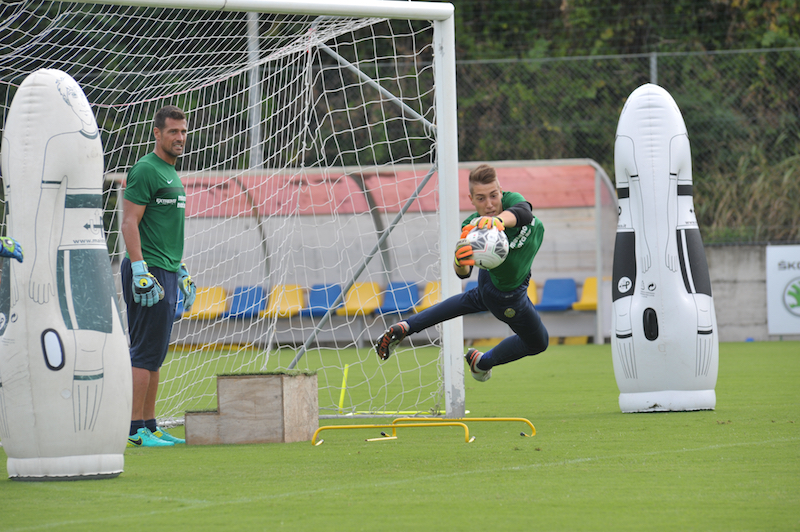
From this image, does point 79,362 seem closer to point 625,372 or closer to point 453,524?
point 453,524

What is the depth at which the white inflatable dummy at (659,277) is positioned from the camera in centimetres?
674

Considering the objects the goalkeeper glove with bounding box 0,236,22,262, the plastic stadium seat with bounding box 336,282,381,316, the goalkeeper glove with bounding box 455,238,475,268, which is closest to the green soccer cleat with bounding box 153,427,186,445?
the goalkeeper glove with bounding box 0,236,22,262

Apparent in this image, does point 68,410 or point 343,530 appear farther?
point 68,410

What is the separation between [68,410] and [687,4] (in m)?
15.2

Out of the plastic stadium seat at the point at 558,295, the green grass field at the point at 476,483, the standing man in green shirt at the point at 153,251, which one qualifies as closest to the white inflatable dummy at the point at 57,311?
the green grass field at the point at 476,483

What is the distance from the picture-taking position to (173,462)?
199 inches

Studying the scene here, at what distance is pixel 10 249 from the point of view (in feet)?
12.9

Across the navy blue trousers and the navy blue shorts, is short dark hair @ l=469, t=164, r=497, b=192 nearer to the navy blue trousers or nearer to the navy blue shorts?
the navy blue trousers

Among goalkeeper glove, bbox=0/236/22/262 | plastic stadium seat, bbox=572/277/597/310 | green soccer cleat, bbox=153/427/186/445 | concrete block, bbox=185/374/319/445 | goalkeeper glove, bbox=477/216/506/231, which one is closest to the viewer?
goalkeeper glove, bbox=0/236/22/262

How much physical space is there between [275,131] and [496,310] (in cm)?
401

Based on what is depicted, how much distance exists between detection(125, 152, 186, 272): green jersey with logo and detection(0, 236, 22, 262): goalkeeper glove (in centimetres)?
181

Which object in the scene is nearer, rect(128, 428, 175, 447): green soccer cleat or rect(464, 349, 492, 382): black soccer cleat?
rect(128, 428, 175, 447): green soccer cleat

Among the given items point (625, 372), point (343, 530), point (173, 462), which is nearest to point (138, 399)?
point (173, 462)

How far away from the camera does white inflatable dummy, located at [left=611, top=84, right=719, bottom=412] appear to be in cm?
674
